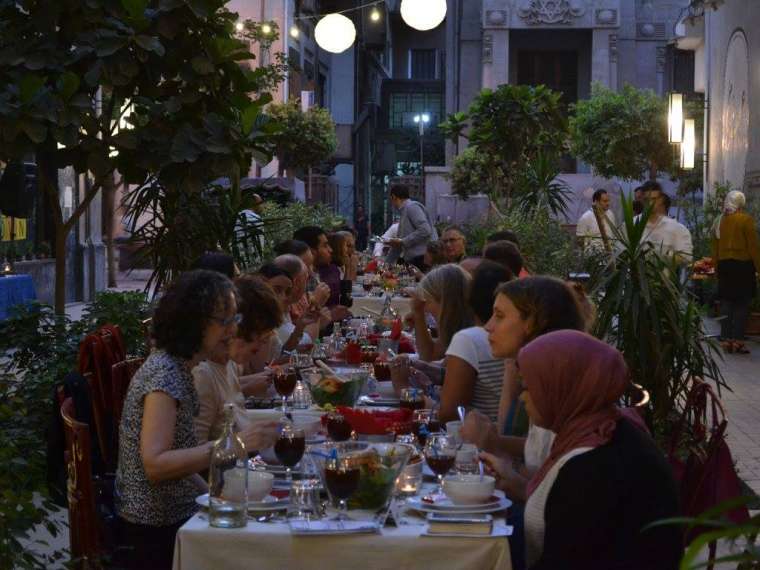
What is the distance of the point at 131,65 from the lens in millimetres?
7656

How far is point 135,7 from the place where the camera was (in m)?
7.41

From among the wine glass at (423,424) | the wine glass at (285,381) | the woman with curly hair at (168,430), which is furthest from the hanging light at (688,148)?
the woman with curly hair at (168,430)

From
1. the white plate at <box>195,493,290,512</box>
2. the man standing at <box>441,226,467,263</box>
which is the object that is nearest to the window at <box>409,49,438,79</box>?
the man standing at <box>441,226,467,263</box>

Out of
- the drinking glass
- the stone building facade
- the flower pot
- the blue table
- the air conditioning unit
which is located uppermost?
the stone building facade

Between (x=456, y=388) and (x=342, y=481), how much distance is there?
1.84 metres

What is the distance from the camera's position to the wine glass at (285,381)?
5.98 metres

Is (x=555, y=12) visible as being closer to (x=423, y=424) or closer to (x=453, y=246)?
(x=453, y=246)

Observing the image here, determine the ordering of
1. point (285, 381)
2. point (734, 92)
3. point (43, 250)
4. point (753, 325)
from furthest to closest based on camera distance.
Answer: point (734, 92) < point (43, 250) < point (753, 325) < point (285, 381)

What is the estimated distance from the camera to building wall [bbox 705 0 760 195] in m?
20.5

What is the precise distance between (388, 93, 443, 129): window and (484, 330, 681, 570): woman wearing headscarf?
55.9 meters

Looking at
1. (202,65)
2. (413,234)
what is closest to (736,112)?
(413,234)

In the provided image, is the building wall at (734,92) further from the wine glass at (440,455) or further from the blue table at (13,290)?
the wine glass at (440,455)

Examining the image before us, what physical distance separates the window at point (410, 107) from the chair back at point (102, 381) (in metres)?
53.8

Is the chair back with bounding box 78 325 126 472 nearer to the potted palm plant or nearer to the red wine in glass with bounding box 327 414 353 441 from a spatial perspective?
the red wine in glass with bounding box 327 414 353 441
